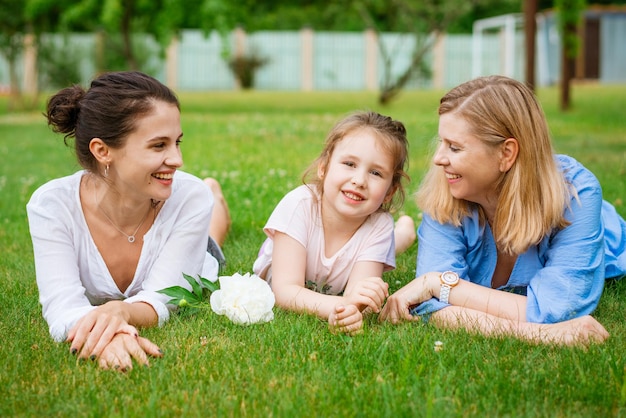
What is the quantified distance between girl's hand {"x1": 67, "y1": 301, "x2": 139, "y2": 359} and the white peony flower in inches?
17.1

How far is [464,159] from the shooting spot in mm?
3828

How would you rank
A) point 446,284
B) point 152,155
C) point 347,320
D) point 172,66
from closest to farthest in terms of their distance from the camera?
point 347,320, point 152,155, point 446,284, point 172,66

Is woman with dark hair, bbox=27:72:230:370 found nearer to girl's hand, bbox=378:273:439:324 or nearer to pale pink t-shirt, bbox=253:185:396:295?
pale pink t-shirt, bbox=253:185:396:295

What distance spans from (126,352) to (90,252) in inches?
33.5

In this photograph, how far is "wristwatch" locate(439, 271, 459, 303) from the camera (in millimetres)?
3898

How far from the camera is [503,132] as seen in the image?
3820mm

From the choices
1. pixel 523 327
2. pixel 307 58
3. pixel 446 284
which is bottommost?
pixel 307 58

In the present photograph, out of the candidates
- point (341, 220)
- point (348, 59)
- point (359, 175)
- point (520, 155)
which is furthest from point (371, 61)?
point (520, 155)

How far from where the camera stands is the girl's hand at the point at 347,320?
3.57m

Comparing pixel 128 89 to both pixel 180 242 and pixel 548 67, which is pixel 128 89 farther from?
pixel 548 67

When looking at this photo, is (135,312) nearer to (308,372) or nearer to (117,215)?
(117,215)

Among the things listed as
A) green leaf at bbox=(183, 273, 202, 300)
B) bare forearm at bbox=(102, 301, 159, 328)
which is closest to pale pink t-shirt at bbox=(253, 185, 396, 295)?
green leaf at bbox=(183, 273, 202, 300)

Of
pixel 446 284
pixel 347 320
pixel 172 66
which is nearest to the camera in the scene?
pixel 347 320

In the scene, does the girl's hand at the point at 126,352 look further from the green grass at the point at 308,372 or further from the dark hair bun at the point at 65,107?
the dark hair bun at the point at 65,107
